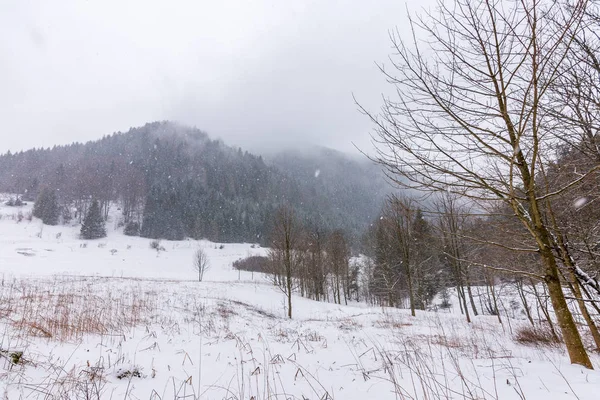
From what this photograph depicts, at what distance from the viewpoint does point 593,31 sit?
11.1 feet

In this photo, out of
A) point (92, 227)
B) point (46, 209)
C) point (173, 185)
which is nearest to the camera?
point (92, 227)

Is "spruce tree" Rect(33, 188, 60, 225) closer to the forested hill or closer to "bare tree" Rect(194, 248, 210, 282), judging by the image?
the forested hill

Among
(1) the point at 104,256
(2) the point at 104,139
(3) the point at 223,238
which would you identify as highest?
(2) the point at 104,139

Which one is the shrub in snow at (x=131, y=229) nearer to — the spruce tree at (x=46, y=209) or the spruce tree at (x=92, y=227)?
the spruce tree at (x=92, y=227)

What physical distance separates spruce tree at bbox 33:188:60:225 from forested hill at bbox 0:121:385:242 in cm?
577

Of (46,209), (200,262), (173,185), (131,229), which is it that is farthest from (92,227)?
(173,185)

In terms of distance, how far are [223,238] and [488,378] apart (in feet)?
268

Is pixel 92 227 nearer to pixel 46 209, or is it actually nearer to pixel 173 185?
pixel 46 209

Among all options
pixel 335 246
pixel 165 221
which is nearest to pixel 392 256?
pixel 335 246

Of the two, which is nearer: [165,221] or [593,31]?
[593,31]

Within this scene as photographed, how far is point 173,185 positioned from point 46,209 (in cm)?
4291

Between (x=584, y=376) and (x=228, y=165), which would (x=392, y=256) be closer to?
(x=584, y=376)

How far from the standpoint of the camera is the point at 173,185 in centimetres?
10688

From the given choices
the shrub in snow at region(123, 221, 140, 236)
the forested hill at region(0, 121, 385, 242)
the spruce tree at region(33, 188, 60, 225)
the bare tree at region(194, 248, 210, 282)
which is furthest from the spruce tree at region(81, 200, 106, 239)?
the bare tree at region(194, 248, 210, 282)
